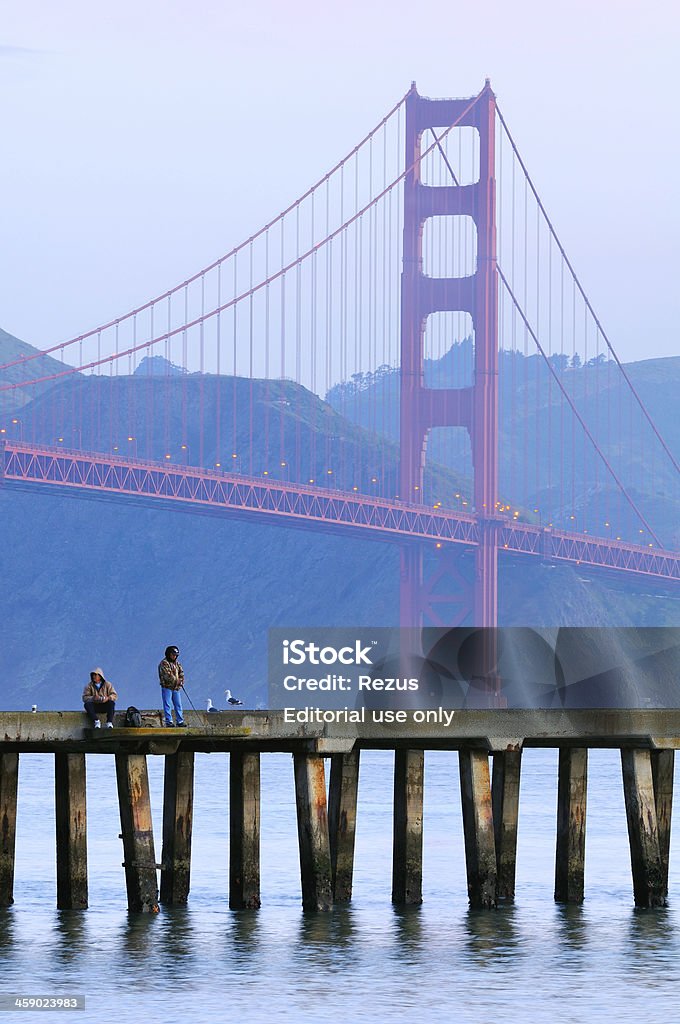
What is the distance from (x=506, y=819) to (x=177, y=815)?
459cm

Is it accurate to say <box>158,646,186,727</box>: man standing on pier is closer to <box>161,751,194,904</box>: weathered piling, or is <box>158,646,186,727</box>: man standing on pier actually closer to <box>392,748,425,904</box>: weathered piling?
<box>161,751,194,904</box>: weathered piling

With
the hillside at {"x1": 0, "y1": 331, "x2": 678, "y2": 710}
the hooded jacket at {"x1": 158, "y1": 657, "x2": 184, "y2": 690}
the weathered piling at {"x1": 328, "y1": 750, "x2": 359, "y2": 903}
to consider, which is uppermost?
the hillside at {"x1": 0, "y1": 331, "x2": 678, "y2": 710}

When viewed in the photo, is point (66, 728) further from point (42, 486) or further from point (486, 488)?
point (486, 488)

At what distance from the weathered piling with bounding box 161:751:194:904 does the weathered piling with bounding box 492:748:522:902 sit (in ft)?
13.9

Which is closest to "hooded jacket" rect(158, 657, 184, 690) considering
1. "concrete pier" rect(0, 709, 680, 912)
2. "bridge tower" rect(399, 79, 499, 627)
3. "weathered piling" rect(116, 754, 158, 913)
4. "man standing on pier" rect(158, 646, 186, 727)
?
"man standing on pier" rect(158, 646, 186, 727)

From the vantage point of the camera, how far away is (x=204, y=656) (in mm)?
163125

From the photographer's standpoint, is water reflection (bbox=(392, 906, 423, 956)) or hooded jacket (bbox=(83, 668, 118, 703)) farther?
water reflection (bbox=(392, 906, 423, 956))

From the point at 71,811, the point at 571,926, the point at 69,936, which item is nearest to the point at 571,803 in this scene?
the point at 571,926

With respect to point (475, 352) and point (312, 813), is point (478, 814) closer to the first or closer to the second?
point (312, 813)

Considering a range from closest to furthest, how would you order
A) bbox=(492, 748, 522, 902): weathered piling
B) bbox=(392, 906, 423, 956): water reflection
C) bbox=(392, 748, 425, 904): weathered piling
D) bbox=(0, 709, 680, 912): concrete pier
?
bbox=(0, 709, 680, 912): concrete pier < bbox=(392, 906, 423, 956): water reflection < bbox=(392, 748, 425, 904): weathered piling < bbox=(492, 748, 522, 902): weathered piling

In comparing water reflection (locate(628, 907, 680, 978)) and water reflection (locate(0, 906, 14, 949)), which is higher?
water reflection (locate(0, 906, 14, 949))

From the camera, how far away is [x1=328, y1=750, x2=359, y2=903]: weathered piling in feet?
92.1

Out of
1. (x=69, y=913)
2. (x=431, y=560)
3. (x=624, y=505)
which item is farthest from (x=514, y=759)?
(x=624, y=505)

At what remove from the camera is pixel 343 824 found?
28188 millimetres
